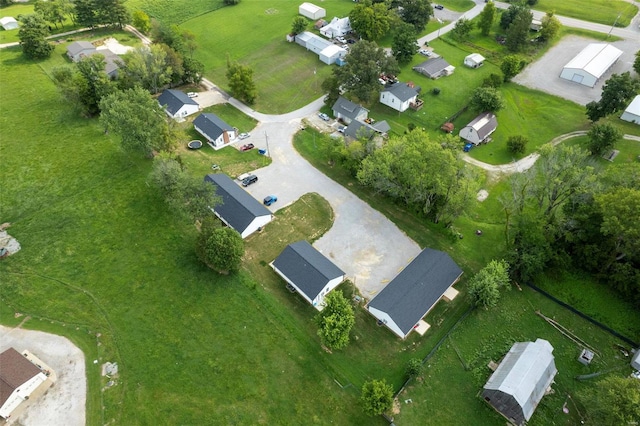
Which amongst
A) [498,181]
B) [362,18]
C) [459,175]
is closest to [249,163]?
[459,175]

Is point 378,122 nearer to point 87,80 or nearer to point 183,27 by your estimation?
point 87,80

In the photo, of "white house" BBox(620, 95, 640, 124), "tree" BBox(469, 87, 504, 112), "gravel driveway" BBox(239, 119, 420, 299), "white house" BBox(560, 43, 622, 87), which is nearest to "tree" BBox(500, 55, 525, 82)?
"white house" BBox(560, 43, 622, 87)

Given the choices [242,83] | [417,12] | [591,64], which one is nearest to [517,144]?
→ [591,64]

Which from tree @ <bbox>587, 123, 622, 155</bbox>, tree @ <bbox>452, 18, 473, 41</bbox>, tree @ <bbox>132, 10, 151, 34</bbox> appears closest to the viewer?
tree @ <bbox>587, 123, 622, 155</bbox>

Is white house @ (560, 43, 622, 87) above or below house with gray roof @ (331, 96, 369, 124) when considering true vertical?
above

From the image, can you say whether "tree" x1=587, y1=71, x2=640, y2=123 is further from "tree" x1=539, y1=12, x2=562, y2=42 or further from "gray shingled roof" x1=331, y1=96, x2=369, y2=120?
"gray shingled roof" x1=331, y1=96, x2=369, y2=120

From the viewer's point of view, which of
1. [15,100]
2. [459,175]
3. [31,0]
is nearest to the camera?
[459,175]

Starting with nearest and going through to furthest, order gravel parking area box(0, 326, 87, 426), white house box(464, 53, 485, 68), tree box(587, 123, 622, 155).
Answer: gravel parking area box(0, 326, 87, 426) → tree box(587, 123, 622, 155) → white house box(464, 53, 485, 68)
